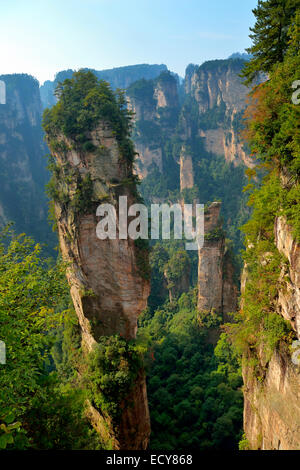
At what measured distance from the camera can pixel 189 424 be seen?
21.9m

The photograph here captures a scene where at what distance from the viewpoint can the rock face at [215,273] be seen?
31.4m

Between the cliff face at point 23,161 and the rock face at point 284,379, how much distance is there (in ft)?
208

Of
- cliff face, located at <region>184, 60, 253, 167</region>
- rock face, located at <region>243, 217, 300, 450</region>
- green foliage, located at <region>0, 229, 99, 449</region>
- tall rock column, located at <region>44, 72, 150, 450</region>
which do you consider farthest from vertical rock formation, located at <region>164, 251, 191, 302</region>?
green foliage, located at <region>0, 229, 99, 449</region>

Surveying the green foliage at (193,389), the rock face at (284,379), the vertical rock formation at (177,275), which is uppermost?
the rock face at (284,379)

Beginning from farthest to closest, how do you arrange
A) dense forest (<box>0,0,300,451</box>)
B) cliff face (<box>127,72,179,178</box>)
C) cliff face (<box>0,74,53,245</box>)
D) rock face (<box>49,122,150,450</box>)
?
cliff face (<box>127,72,179,178</box>) < cliff face (<box>0,74,53,245</box>) < rock face (<box>49,122,150,450</box>) < dense forest (<box>0,0,300,451</box>)

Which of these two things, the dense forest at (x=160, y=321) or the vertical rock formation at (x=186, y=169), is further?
the vertical rock formation at (x=186, y=169)

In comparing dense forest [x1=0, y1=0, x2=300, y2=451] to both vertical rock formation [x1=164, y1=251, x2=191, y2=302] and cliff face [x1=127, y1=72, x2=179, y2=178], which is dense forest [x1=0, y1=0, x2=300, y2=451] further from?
cliff face [x1=127, y1=72, x2=179, y2=178]

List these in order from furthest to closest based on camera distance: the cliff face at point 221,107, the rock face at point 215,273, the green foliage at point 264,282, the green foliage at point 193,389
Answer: the cliff face at point 221,107 → the rock face at point 215,273 → the green foliage at point 193,389 → the green foliage at point 264,282

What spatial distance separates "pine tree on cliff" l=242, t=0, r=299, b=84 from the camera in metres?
9.83

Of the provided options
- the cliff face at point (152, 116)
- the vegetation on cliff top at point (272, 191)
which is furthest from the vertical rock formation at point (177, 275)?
the cliff face at point (152, 116)

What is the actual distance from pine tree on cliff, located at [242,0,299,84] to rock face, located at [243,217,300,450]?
623cm

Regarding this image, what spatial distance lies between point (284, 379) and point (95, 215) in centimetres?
1243

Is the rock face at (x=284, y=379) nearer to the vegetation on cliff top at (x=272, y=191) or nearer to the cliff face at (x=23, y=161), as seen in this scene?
the vegetation on cliff top at (x=272, y=191)

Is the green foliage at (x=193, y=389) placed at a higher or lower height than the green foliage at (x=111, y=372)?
lower
